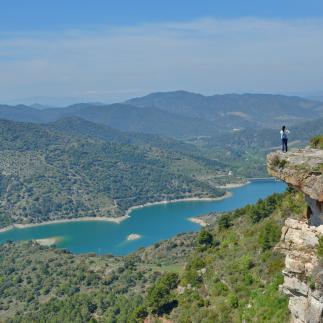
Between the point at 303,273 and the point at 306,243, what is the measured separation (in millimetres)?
695

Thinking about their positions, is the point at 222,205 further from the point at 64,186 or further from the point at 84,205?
the point at 64,186

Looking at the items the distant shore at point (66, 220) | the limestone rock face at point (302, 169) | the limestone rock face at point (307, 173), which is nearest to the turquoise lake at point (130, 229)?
the distant shore at point (66, 220)

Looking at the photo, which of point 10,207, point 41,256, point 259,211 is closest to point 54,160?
point 10,207

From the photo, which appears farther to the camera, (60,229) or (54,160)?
(54,160)

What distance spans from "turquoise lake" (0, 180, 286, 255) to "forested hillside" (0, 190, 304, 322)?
29.2m

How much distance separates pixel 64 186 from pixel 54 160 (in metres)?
22.7

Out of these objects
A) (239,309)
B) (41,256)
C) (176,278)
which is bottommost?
(41,256)

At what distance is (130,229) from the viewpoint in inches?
5034

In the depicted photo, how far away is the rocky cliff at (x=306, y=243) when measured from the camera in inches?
451

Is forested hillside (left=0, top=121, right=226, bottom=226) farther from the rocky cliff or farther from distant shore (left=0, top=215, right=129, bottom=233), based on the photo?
the rocky cliff

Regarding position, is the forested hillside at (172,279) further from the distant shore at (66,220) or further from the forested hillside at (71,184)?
the forested hillside at (71,184)

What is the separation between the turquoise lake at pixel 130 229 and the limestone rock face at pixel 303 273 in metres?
94.5

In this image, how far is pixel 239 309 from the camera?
20.4m

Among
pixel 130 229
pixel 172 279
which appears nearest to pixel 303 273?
pixel 172 279
